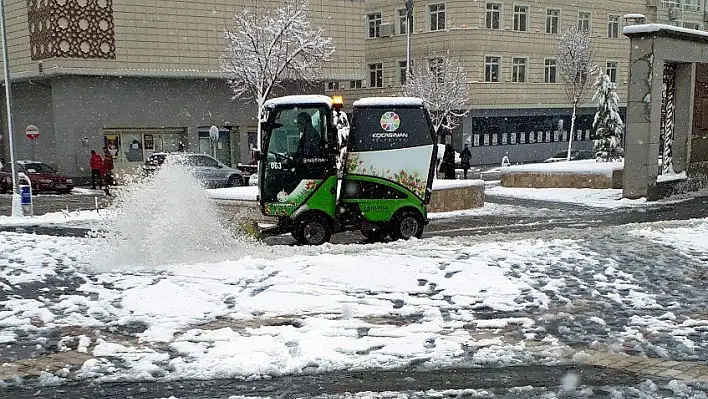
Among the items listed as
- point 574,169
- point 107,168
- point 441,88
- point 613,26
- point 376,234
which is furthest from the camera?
point 613,26

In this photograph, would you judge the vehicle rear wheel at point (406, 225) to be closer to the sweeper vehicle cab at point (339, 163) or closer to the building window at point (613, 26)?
the sweeper vehicle cab at point (339, 163)

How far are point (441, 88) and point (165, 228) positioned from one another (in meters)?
28.7

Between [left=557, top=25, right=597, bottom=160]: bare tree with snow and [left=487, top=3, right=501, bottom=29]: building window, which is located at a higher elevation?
[left=487, top=3, right=501, bottom=29]: building window

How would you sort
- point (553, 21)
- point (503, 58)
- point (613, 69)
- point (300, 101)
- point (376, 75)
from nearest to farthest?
point (300, 101), point (503, 58), point (553, 21), point (376, 75), point (613, 69)

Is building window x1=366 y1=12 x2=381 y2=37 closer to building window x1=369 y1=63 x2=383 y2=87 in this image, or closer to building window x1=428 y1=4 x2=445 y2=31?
building window x1=369 y1=63 x2=383 y2=87

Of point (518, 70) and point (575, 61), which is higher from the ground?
point (518, 70)

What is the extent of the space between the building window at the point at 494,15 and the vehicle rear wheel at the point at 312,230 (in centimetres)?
3172

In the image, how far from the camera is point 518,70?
41.6 m

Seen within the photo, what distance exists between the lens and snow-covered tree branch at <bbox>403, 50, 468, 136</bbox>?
36.3 metres

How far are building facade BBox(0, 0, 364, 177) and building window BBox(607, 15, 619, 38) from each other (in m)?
Result: 23.1

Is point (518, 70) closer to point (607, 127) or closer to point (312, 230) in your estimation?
point (607, 127)

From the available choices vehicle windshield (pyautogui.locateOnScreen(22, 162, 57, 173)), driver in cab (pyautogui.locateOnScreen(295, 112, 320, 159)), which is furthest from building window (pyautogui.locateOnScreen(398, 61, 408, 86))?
driver in cab (pyautogui.locateOnScreen(295, 112, 320, 159))

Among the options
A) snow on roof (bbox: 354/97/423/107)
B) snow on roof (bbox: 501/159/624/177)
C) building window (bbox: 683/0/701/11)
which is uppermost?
building window (bbox: 683/0/701/11)

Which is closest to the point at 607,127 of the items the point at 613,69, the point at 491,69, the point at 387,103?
the point at 491,69
